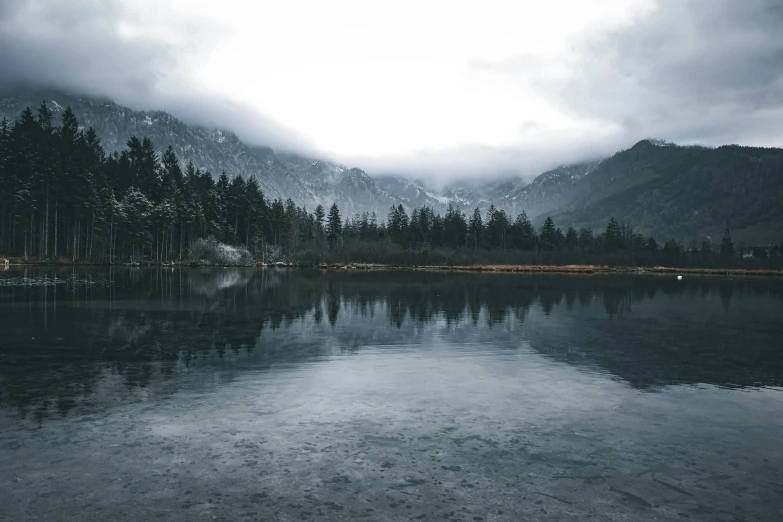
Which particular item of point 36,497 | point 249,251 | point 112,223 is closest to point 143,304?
point 36,497

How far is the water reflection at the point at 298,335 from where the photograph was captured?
17172mm

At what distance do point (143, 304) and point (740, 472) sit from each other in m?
36.9

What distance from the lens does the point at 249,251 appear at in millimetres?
141750

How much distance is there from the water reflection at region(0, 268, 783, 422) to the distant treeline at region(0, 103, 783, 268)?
64.0 m

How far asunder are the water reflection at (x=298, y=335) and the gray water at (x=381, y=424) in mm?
186

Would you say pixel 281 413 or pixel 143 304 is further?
pixel 143 304

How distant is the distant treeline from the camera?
100 m

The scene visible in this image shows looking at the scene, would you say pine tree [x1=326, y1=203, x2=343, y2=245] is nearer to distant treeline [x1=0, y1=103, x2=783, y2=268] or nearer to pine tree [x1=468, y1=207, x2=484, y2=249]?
distant treeline [x1=0, y1=103, x2=783, y2=268]

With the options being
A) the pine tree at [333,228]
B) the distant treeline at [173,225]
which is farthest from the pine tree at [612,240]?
the pine tree at [333,228]

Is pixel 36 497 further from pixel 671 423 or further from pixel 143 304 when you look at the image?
pixel 143 304

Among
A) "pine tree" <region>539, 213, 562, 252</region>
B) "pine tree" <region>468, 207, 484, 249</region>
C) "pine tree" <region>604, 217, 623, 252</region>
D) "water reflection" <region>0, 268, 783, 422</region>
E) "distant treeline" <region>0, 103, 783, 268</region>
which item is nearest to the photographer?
"water reflection" <region>0, 268, 783, 422</region>

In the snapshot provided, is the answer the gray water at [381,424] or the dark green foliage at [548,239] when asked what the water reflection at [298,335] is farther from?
the dark green foliage at [548,239]

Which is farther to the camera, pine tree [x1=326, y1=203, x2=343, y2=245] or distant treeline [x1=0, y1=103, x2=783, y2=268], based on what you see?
pine tree [x1=326, y1=203, x2=343, y2=245]

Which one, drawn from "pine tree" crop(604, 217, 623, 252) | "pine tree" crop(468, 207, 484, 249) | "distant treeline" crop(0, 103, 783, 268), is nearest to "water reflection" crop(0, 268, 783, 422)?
"distant treeline" crop(0, 103, 783, 268)
